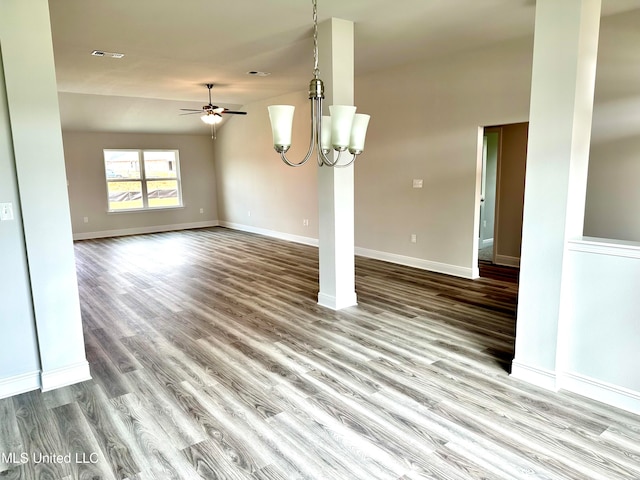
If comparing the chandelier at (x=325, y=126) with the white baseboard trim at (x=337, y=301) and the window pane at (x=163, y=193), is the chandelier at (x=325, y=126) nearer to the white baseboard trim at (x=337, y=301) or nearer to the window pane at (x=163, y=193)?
the white baseboard trim at (x=337, y=301)

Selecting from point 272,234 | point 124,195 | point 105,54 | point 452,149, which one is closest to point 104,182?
point 124,195

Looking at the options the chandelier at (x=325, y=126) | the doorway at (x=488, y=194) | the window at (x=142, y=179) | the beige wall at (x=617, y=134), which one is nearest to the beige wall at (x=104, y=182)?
the window at (x=142, y=179)

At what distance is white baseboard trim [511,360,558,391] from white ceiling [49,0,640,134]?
2.93m

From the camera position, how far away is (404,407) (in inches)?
99.6

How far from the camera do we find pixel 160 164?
10.3 metres

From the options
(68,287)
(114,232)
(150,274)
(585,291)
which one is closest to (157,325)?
(68,287)

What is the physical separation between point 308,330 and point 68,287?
194cm

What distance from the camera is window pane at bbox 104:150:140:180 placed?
9609mm

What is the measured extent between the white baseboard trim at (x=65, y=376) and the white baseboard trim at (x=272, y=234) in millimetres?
5178

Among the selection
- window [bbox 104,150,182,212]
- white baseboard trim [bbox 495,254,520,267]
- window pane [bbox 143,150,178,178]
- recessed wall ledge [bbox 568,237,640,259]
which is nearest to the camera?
recessed wall ledge [bbox 568,237,640,259]

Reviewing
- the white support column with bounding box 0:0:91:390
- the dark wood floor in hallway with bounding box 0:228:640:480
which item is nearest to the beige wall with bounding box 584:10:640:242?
the dark wood floor in hallway with bounding box 0:228:640:480

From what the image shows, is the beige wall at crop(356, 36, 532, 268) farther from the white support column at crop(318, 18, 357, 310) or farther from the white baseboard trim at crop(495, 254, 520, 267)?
the white support column at crop(318, 18, 357, 310)

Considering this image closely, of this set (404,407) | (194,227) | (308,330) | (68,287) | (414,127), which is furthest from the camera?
(194,227)

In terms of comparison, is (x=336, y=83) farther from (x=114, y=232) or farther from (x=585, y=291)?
(x=114, y=232)
